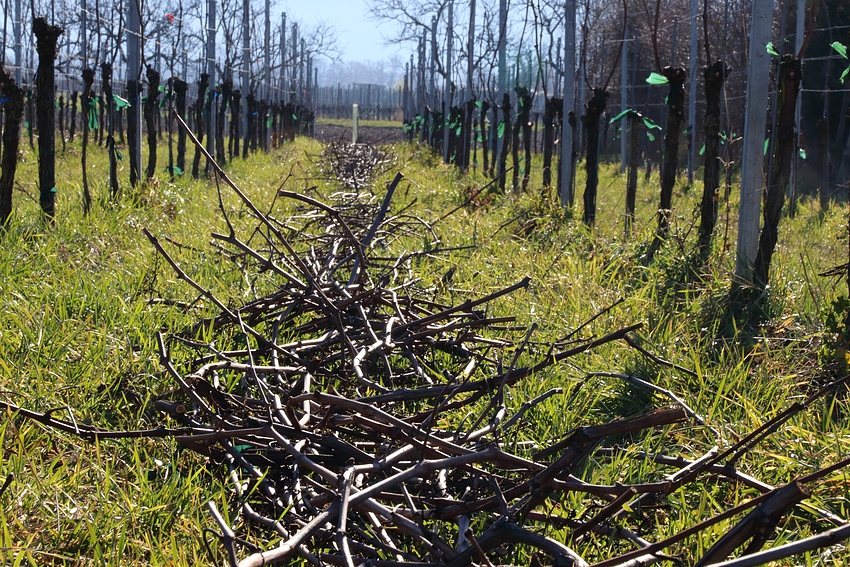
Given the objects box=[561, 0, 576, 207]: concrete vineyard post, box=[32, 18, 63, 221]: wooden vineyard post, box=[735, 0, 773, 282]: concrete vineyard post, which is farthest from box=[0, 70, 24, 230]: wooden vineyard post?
box=[561, 0, 576, 207]: concrete vineyard post

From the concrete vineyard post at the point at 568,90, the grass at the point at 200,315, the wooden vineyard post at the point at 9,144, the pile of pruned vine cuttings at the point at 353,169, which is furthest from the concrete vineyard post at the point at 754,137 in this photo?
the pile of pruned vine cuttings at the point at 353,169

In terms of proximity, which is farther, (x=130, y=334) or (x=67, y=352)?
(x=130, y=334)

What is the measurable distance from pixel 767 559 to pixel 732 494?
1.27m

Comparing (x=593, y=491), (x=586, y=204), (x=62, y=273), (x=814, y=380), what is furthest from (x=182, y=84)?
(x=593, y=491)

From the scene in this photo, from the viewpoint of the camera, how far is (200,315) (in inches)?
152

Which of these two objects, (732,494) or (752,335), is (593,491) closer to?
(732,494)

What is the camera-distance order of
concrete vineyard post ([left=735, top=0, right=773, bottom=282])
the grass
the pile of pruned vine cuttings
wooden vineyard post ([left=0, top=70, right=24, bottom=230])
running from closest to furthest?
the grass
concrete vineyard post ([left=735, top=0, right=773, bottom=282])
wooden vineyard post ([left=0, top=70, right=24, bottom=230])
the pile of pruned vine cuttings

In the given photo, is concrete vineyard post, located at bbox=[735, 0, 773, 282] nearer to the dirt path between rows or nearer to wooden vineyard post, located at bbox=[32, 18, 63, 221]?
wooden vineyard post, located at bbox=[32, 18, 63, 221]

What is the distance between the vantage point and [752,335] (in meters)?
4.02

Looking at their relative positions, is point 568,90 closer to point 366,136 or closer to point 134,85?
point 134,85

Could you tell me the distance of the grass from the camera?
216cm

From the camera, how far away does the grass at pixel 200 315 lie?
2160mm

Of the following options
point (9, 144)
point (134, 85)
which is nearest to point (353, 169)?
point (134, 85)

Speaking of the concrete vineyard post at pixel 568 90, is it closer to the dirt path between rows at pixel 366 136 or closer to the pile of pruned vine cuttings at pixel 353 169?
the pile of pruned vine cuttings at pixel 353 169
